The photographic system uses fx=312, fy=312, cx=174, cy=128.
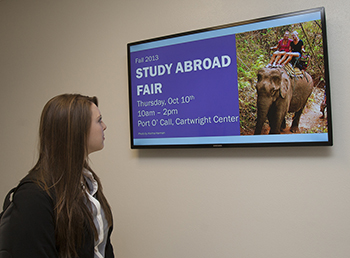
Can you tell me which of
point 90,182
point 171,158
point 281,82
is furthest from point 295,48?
point 90,182

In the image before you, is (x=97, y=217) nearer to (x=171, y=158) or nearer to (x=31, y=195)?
(x=31, y=195)

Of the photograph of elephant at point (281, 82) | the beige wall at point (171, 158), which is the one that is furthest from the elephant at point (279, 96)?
the beige wall at point (171, 158)

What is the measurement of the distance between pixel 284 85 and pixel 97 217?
48.1 inches

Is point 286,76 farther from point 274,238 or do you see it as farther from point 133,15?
point 133,15

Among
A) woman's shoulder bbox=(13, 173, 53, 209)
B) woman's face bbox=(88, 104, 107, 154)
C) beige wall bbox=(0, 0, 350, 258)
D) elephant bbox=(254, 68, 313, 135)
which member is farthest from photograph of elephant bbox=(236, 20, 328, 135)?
woman's shoulder bbox=(13, 173, 53, 209)

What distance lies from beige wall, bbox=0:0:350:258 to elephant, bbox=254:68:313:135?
149 millimetres

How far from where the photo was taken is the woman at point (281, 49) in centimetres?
176

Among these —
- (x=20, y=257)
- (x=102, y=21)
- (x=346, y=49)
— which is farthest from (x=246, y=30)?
(x=20, y=257)

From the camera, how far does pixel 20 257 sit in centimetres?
103

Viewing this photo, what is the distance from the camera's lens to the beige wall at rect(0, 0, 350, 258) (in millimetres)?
1731

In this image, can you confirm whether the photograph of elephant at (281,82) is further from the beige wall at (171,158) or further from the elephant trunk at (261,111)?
the beige wall at (171,158)

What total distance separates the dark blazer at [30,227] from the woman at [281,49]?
1.38 meters

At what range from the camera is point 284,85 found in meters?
1.77

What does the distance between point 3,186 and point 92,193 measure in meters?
1.99
